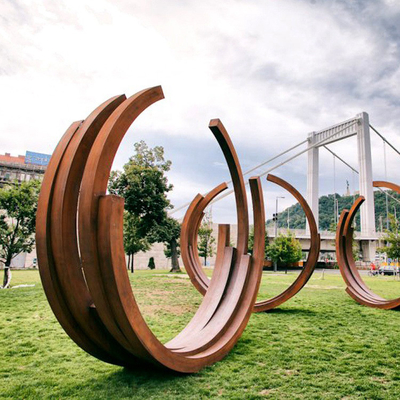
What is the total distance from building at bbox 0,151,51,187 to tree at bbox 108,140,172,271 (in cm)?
3102

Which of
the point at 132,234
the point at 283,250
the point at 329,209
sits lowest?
the point at 283,250

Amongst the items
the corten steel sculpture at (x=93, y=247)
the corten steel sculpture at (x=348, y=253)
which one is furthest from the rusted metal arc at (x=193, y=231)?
the corten steel sculpture at (x=93, y=247)

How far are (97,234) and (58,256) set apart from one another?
0.46m

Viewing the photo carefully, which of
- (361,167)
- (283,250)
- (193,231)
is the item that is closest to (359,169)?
(361,167)

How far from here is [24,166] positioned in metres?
47.2

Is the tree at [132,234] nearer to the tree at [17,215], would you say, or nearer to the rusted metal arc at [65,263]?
the tree at [17,215]

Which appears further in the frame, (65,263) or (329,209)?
(329,209)

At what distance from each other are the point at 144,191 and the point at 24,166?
35.0m

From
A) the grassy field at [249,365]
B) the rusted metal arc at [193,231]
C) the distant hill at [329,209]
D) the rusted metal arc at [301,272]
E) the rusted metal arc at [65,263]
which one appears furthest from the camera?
the distant hill at [329,209]

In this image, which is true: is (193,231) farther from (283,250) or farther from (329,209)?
(329,209)

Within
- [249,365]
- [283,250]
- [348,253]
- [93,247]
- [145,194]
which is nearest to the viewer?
[93,247]

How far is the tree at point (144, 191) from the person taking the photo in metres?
19.1

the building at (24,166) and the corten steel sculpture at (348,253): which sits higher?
the building at (24,166)

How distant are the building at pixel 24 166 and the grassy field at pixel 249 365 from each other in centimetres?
4520
